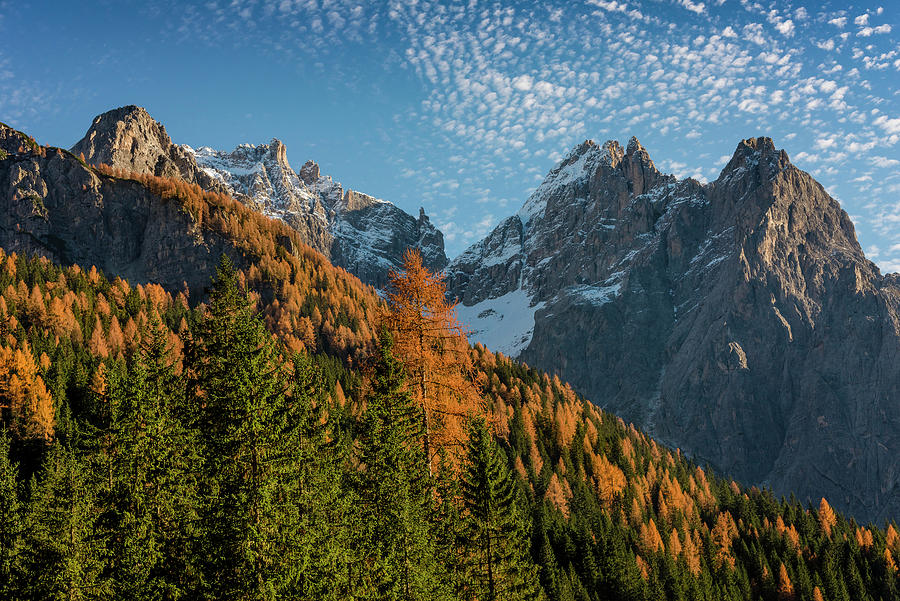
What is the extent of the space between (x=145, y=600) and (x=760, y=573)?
103 m

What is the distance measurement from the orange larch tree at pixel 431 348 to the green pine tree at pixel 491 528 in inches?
128

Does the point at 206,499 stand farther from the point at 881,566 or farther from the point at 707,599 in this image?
the point at 881,566

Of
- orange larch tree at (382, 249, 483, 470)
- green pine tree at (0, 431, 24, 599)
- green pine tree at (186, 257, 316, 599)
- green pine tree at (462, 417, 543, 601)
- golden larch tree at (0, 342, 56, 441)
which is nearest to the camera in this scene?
green pine tree at (186, 257, 316, 599)

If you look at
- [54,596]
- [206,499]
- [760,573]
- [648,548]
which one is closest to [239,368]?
[206,499]

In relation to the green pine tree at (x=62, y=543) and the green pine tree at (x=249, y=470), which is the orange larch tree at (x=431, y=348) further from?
the green pine tree at (x=62, y=543)

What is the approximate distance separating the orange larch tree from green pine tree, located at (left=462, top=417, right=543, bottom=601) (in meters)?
3.25

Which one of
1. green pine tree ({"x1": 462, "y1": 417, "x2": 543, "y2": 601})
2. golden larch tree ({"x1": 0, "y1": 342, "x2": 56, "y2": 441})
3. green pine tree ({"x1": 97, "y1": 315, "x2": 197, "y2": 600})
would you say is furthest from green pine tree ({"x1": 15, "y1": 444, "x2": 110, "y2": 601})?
golden larch tree ({"x1": 0, "y1": 342, "x2": 56, "y2": 441})

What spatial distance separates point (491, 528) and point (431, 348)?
10223 mm

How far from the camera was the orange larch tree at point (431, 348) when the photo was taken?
25906mm

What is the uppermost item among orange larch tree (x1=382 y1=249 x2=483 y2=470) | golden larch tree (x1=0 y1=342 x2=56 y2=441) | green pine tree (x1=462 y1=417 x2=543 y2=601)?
golden larch tree (x1=0 y1=342 x2=56 y2=441)

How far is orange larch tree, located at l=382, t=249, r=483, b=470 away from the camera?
25.9m

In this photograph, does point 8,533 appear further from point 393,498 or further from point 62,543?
point 393,498

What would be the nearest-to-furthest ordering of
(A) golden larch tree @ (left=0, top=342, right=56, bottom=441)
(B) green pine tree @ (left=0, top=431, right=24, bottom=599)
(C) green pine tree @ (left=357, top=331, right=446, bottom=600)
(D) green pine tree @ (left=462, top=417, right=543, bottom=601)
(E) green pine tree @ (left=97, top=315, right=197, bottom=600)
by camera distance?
(C) green pine tree @ (left=357, top=331, right=446, bottom=600) < (E) green pine tree @ (left=97, top=315, right=197, bottom=600) < (D) green pine tree @ (left=462, top=417, right=543, bottom=601) < (B) green pine tree @ (left=0, top=431, right=24, bottom=599) < (A) golden larch tree @ (left=0, top=342, right=56, bottom=441)

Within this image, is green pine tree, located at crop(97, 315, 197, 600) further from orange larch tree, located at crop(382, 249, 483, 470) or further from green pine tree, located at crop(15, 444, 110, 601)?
orange larch tree, located at crop(382, 249, 483, 470)
